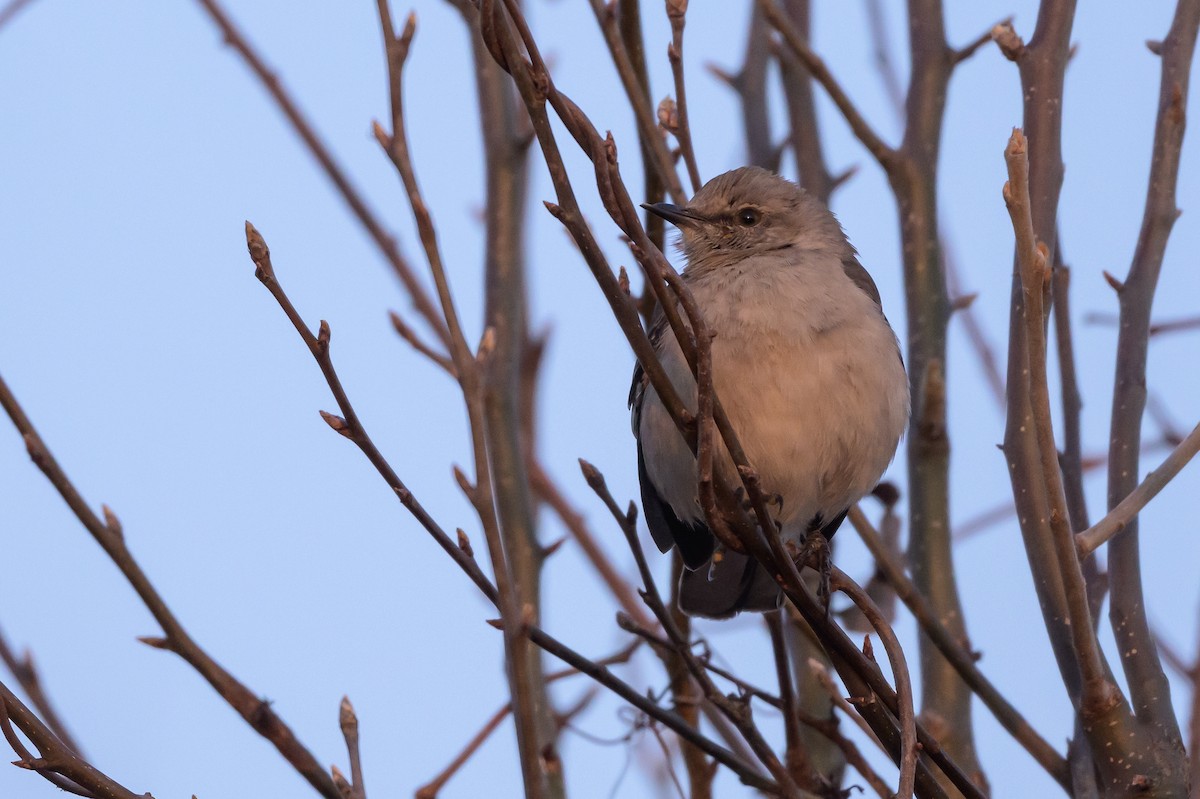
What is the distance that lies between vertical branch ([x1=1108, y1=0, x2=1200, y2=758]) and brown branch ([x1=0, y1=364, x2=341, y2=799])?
1.93m

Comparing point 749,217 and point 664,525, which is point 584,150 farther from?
point 749,217

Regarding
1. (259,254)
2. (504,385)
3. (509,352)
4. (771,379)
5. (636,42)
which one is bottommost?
(259,254)

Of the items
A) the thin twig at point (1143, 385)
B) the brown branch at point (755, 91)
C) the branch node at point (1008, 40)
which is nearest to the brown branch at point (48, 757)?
the thin twig at point (1143, 385)

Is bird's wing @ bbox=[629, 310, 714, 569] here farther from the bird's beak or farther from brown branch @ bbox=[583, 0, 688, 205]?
brown branch @ bbox=[583, 0, 688, 205]

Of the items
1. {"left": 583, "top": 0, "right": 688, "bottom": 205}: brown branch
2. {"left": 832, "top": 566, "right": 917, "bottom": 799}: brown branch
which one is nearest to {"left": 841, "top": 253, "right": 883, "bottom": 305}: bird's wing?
{"left": 583, "top": 0, "right": 688, "bottom": 205}: brown branch

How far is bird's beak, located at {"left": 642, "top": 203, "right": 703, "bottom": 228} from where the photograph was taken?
14.7ft

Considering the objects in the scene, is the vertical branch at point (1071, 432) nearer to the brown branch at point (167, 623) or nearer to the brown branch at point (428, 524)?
the brown branch at point (428, 524)

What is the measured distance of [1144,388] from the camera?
360 cm

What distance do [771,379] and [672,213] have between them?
2.46ft

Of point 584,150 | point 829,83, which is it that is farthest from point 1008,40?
point 584,150

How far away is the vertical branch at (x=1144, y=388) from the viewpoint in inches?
130

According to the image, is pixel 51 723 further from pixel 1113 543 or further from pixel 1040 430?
pixel 1113 543

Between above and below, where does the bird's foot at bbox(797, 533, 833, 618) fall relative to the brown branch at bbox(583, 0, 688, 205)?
below

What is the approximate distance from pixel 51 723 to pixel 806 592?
180 centimetres
